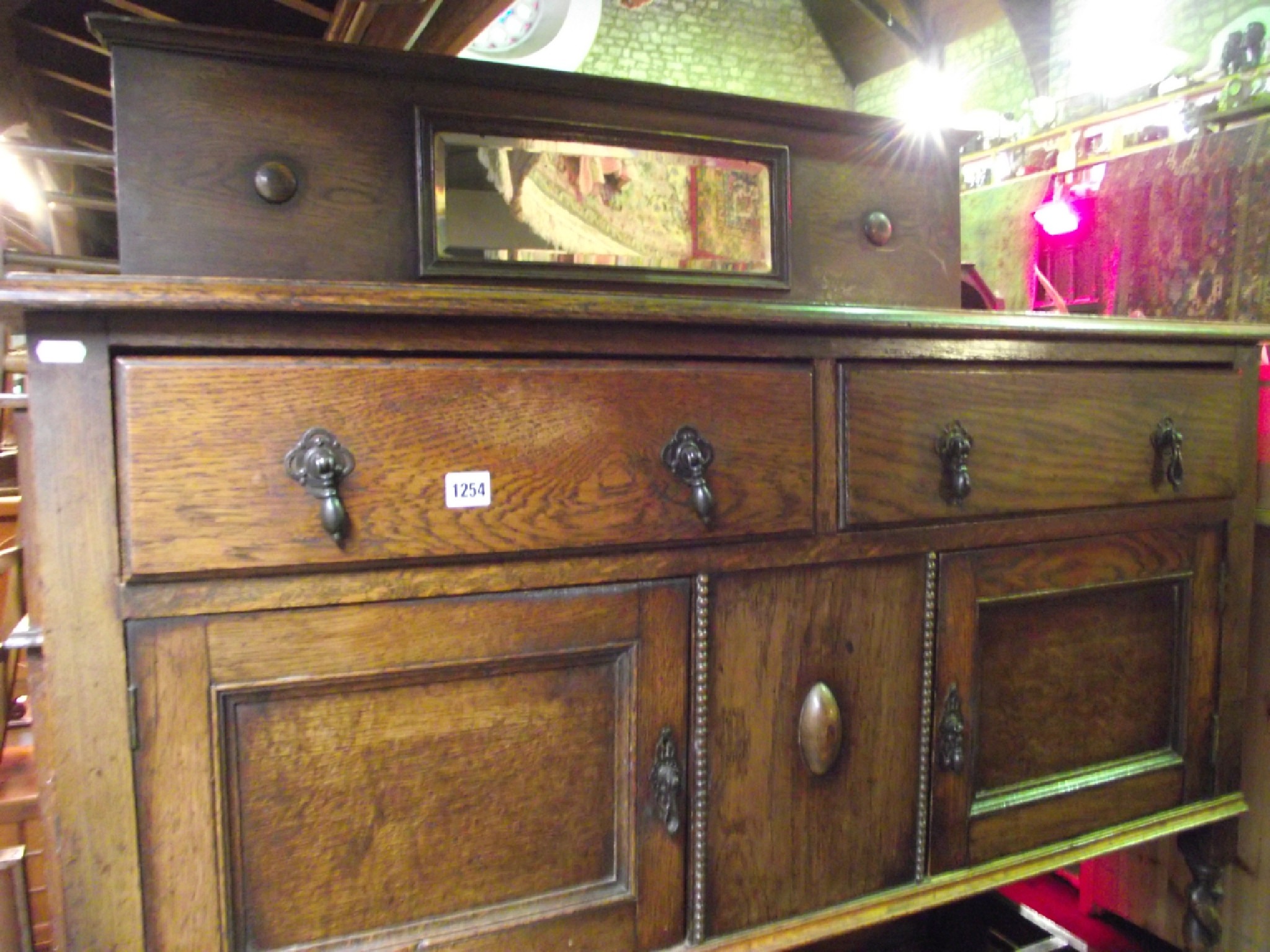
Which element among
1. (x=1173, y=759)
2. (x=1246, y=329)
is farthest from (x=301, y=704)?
(x=1246, y=329)

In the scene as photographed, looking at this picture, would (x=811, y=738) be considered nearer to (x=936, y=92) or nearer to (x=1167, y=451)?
(x=1167, y=451)

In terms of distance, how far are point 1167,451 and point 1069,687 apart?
0.33 metres

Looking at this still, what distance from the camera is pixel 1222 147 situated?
1549 millimetres

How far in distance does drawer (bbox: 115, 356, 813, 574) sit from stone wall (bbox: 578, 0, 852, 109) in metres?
6.87

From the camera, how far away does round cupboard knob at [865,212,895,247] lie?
3.76 ft

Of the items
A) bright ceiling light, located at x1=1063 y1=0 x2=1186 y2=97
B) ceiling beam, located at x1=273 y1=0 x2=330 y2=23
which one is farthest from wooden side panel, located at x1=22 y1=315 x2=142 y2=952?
bright ceiling light, located at x1=1063 y1=0 x2=1186 y2=97

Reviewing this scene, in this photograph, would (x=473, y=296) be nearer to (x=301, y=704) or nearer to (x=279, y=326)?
(x=279, y=326)

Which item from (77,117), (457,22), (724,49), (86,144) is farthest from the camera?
(724,49)

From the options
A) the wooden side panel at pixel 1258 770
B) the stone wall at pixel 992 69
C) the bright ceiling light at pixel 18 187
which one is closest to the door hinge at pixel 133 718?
the wooden side panel at pixel 1258 770

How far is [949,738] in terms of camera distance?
90 centimetres

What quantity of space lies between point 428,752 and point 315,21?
1758mm

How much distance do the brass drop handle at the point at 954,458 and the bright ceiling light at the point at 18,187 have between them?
228cm

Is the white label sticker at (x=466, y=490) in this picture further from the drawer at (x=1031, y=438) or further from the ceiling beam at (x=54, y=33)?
the ceiling beam at (x=54, y=33)

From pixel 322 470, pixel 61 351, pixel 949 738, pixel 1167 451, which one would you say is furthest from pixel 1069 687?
pixel 61 351
